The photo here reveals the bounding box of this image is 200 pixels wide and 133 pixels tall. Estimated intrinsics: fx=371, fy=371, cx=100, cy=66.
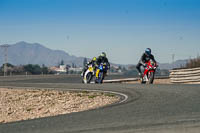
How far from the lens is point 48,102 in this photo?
13.2 m

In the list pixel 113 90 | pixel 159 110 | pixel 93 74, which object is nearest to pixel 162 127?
pixel 159 110

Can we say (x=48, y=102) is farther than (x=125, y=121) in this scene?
Yes

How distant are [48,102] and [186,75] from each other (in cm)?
889

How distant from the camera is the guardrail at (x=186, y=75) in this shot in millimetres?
19078

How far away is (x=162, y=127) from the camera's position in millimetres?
5305

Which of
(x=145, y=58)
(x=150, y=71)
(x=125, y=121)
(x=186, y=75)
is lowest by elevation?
(x=125, y=121)

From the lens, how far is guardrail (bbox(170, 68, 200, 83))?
1908 centimetres

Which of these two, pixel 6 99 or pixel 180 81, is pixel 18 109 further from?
pixel 180 81

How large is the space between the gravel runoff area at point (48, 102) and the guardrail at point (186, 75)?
6.75 metres

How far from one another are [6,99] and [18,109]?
10.4 feet

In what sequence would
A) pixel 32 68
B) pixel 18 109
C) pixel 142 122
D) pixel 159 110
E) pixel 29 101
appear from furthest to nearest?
pixel 32 68 < pixel 29 101 < pixel 18 109 < pixel 159 110 < pixel 142 122

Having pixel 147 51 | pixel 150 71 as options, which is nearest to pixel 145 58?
pixel 147 51

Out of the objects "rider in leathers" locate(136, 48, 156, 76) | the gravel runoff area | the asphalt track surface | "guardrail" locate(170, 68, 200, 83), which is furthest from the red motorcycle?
the asphalt track surface

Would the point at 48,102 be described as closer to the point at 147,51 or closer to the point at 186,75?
the point at 147,51
